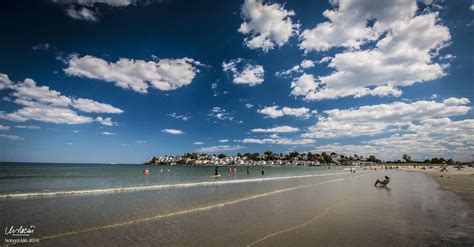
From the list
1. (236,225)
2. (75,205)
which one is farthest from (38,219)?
(236,225)

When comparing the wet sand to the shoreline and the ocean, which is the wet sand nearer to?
the ocean

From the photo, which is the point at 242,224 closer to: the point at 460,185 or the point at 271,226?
the point at 271,226

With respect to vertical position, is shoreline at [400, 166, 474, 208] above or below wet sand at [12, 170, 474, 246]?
below

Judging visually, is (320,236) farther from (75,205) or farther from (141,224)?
(75,205)

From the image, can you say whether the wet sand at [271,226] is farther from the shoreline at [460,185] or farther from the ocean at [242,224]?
Result: the shoreline at [460,185]

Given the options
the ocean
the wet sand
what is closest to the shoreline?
the ocean

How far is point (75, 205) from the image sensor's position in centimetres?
1755

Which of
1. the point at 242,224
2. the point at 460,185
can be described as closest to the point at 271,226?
the point at 242,224

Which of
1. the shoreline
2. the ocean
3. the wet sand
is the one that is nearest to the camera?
the wet sand

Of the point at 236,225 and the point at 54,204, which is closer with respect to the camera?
the point at 236,225

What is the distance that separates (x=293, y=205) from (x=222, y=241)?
32.5ft

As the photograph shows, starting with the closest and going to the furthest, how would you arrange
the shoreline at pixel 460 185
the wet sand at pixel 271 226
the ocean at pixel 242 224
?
the wet sand at pixel 271 226 → the ocean at pixel 242 224 → the shoreline at pixel 460 185

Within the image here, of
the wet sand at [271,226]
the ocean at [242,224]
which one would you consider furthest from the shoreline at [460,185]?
the wet sand at [271,226]

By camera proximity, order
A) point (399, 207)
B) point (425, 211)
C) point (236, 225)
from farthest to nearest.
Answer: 1. point (399, 207)
2. point (425, 211)
3. point (236, 225)
